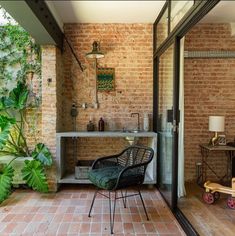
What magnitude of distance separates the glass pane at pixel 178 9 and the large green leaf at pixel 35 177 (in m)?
2.73

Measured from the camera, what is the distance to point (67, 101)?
4664mm

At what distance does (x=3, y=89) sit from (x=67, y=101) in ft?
3.67

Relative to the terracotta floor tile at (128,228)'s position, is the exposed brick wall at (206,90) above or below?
above

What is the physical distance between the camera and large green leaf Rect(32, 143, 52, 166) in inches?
157

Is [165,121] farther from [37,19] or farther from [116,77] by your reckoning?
[37,19]

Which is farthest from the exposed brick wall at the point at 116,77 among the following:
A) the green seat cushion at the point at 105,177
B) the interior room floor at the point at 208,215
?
the interior room floor at the point at 208,215

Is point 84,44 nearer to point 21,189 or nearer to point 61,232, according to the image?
point 21,189

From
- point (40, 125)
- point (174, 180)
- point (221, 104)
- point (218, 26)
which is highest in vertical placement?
point (218, 26)

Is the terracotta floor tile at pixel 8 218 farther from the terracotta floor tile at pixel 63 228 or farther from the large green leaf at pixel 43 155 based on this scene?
the large green leaf at pixel 43 155

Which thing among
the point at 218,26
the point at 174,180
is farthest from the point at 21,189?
the point at 218,26

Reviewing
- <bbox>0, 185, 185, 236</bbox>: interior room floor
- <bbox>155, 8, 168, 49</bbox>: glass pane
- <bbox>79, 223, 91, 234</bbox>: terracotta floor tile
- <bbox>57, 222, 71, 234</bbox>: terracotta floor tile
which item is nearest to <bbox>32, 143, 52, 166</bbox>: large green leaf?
<bbox>0, 185, 185, 236</bbox>: interior room floor

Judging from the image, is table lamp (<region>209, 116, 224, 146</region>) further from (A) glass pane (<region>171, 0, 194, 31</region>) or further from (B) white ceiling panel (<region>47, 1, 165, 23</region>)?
(B) white ceiling panel (<region>47, 1, 165, 23</region>)

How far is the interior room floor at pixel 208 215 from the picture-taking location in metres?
2.98

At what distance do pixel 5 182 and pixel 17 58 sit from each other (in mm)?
2114
